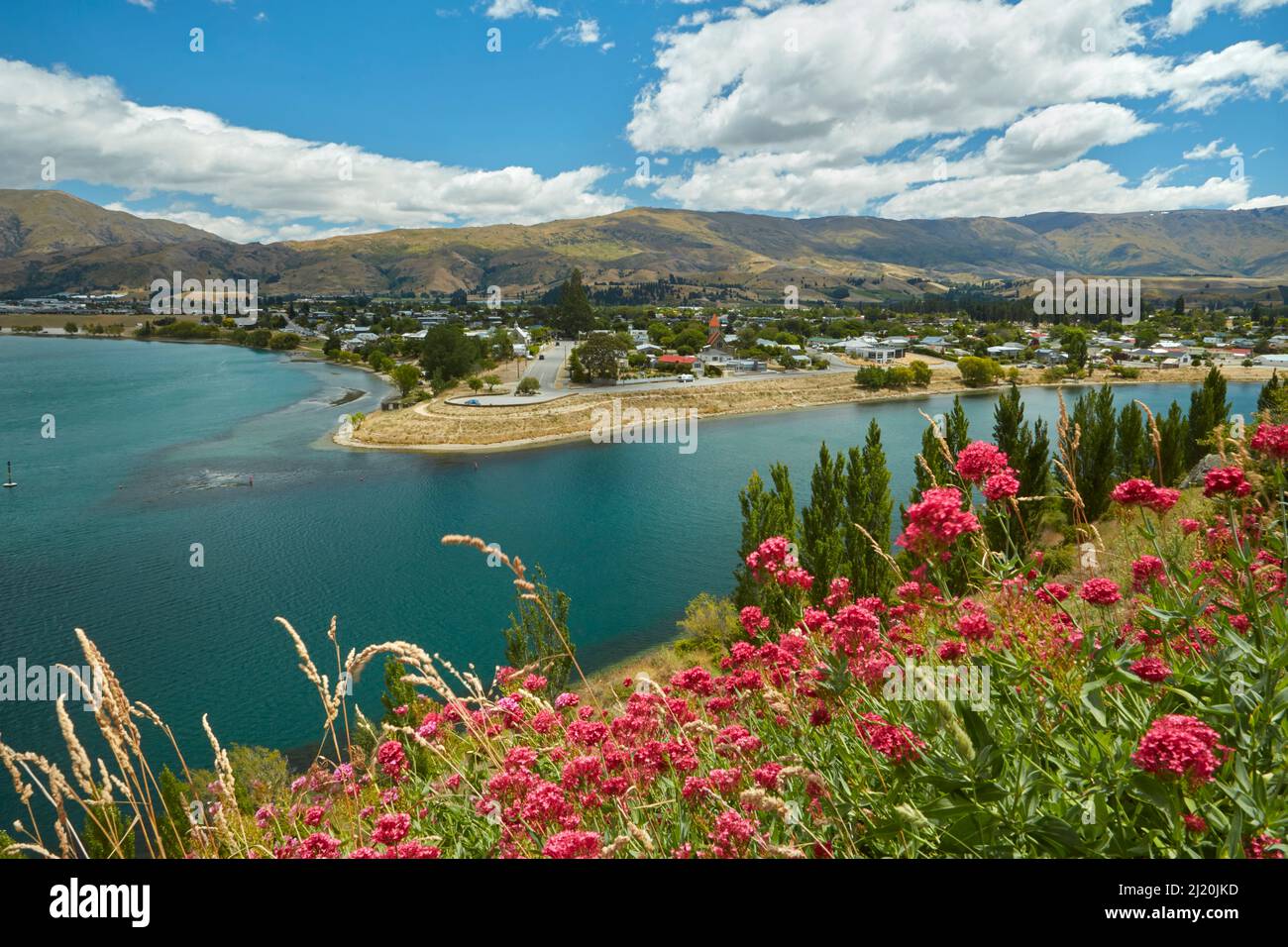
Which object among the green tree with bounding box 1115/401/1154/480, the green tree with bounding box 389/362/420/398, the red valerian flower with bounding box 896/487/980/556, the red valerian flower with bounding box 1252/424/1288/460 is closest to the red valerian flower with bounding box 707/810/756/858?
the red valerian flower with bounding box 896/487/980/556

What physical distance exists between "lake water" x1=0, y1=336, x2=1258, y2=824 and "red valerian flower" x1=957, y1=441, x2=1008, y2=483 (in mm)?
15048

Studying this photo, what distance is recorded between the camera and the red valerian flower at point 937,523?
233 centimetres

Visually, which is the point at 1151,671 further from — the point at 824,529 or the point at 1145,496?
the point at 824,529

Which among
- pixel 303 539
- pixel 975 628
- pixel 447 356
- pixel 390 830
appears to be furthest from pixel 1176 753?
pixel 447 356

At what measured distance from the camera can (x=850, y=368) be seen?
65.0m

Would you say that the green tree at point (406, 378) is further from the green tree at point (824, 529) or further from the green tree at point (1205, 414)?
the green tree at point (1205, 414)

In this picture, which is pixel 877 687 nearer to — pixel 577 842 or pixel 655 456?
pixel 577 842

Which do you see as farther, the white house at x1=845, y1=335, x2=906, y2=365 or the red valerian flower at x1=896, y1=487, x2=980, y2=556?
the white house at x1=845, y1=335, x2=906, y2=365

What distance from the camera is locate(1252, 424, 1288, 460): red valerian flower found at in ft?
8.14

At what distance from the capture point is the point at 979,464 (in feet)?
9.21

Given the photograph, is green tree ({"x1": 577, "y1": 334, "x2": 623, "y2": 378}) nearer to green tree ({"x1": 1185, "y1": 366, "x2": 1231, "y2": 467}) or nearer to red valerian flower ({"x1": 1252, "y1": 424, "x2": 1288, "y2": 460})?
green tree ({"x1": 1185, "y1": 366, "x2": 1231, "y2": 467})

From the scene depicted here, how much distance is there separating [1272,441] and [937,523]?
4.31 ft
